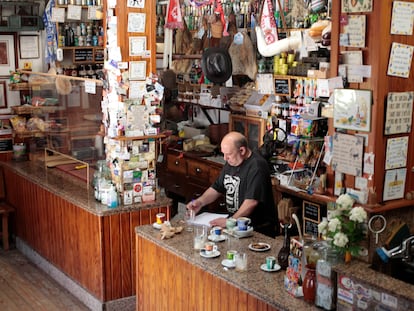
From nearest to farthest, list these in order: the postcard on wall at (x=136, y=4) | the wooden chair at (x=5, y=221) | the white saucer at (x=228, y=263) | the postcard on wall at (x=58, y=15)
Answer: the white saucer at (x=228, y=263) → the postcard on wall at (x=136, y=4) → the wooden chair at (x=5, y=221) → the postcard on wall at (x=58, y=15)

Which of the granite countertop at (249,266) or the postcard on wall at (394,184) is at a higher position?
the postcard on wall at (394,184)

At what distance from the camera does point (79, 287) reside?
→ 19.3 feet

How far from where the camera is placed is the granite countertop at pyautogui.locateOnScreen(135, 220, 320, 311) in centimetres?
346

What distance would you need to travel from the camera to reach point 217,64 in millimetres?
7410

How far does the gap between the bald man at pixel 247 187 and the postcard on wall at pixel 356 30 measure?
1.23m

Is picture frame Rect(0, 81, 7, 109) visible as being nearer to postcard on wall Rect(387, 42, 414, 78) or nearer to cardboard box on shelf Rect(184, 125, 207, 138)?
cardboard box on shelf Rect(184, 125, 207, 138)

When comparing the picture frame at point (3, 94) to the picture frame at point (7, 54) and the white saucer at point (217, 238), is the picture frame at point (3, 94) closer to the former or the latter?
the picture frame at point (7, 54)

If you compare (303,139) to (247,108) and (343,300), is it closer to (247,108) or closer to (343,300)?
(247,108)

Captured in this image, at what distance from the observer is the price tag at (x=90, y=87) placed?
5953 mm

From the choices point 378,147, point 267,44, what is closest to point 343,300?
point 378,147

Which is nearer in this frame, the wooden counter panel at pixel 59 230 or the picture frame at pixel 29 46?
the wooden counter panel at pixel 59 230

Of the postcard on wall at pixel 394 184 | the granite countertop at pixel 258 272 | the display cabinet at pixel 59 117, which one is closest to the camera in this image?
the granite countertop at pixel 258 272

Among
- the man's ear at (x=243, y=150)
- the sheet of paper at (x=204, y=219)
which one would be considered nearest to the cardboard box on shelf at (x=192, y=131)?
the man's ear at (x=243, y=150)

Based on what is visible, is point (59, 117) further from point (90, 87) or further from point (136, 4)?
point (136, 4)
